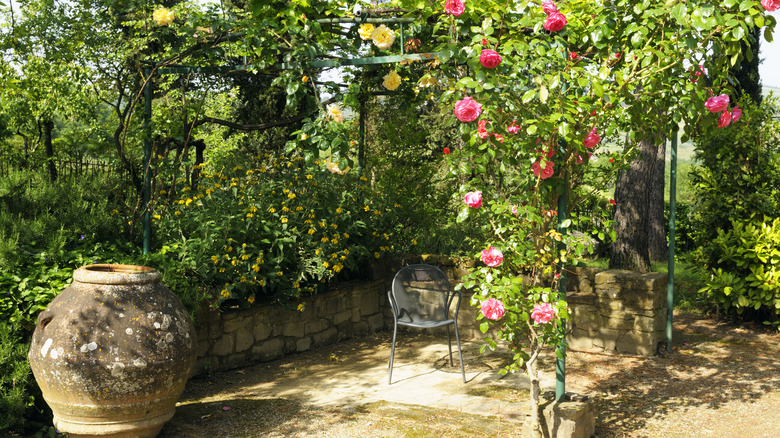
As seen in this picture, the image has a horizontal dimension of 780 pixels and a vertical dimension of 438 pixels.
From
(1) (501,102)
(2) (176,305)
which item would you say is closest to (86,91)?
(2) (176,305)

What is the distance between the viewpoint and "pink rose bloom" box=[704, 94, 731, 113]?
3133mm

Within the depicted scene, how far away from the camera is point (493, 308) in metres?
3.12

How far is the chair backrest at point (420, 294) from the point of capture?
4926mm

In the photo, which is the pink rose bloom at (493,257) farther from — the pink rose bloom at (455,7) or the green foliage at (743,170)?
the green foliage at (743,170)

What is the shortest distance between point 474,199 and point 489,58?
70cm

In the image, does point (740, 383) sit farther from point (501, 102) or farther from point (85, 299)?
point (85, 299)

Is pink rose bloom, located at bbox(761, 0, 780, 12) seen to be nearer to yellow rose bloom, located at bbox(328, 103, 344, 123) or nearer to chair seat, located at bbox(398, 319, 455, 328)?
yellow rose bloom, located at bbox(328, 103, 344, 123)

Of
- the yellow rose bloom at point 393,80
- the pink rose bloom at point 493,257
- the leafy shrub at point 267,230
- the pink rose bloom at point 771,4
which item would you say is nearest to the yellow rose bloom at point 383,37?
the yellow rose bloom at point 393,80

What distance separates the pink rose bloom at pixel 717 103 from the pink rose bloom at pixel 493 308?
1455mm

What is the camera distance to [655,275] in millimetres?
5180

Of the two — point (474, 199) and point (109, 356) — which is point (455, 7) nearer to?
point (474, 199)

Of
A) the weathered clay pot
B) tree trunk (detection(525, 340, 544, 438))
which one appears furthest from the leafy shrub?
tree trunk (detection(525, 340, 544, 438))

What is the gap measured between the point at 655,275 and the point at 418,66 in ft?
9.01

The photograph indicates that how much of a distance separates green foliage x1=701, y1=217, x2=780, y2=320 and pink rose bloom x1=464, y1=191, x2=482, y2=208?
148 inches
